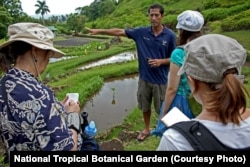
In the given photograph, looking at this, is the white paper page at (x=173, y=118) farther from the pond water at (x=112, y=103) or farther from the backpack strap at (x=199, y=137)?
the pond water at (x=112, y=103)

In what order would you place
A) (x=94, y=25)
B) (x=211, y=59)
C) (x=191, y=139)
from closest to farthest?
(x=191, y=139) → (x=211, y=59) → (x=94, y=25)

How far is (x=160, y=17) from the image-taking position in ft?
13.6

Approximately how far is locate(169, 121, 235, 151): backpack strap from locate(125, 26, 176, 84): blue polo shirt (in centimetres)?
284

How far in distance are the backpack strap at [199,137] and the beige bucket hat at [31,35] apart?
0.98m

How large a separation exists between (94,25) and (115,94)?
34.7 metres

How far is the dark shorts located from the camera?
4.31m

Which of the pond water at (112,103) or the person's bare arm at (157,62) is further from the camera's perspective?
the pond water at (112,103)

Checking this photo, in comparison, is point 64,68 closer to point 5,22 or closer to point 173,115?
point 5,22

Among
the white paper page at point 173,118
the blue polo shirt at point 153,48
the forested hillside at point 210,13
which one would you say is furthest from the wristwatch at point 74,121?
the forested hillside at point 210,13

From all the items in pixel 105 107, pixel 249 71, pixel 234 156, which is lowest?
pixel 105 107

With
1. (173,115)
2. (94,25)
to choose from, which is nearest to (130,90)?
(173,115)

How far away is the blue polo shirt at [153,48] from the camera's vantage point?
419 centimetres

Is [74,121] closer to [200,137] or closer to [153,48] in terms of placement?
[200,137]

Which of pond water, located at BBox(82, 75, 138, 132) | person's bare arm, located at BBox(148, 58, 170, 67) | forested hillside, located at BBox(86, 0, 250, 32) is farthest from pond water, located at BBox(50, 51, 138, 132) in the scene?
forested hillside, located at BBox(86, 0, 250, 32)
